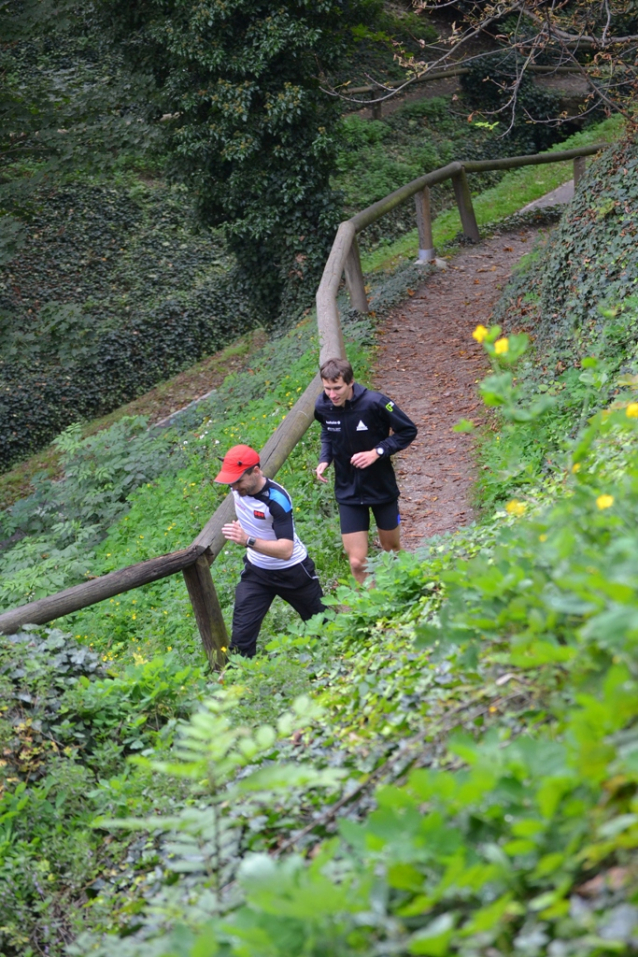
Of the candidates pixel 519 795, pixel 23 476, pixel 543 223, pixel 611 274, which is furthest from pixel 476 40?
pixel 519 795

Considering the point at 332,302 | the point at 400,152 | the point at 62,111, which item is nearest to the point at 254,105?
the point at 62,111

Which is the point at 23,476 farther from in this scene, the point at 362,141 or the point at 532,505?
the point at 532,505

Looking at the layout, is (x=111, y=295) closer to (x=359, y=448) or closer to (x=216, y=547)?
(x=359, y=448)

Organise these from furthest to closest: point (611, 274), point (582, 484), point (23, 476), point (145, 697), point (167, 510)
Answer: point (23, 476) → point (167, 510) → point (611, 274) → point (145, 697) → point (582, 484)

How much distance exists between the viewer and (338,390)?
225 inches

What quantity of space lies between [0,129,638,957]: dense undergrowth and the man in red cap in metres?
0.58

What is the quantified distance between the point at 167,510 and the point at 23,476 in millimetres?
9227

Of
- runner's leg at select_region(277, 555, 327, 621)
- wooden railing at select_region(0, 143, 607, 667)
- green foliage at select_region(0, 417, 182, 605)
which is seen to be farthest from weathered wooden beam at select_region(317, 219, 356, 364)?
green foliage at select_region(0, 417, 182, 605)

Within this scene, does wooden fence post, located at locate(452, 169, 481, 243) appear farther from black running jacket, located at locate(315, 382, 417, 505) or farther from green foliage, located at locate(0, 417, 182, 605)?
black running jacket, located at locate(315, 382, 417, 505)

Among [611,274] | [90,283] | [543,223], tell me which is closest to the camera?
[611,274]

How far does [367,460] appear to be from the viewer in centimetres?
582

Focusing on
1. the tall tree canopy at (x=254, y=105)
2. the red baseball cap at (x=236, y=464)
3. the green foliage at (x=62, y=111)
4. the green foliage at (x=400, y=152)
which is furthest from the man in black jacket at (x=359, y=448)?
the green foliage at (x=400, y=152)

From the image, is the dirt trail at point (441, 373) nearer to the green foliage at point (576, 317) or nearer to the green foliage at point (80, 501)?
the green foliage at point (576, 317)

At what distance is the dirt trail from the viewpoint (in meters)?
7.64
